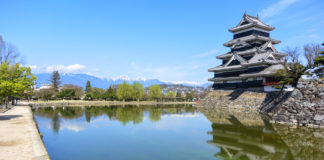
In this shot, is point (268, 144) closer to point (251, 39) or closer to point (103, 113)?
point (103, 113)

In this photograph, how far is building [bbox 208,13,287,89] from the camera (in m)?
36.0

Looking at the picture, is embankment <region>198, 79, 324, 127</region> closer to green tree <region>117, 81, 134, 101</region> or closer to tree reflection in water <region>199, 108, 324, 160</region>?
tree reflection in water <region>199, 108, 324, 160</region>

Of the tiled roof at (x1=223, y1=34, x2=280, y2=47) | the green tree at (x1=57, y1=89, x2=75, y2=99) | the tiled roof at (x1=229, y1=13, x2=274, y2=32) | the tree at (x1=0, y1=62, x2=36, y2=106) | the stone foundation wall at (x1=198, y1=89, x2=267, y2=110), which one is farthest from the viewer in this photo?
the green tree at (x1=57, y1=89, x2=75, y2=99)

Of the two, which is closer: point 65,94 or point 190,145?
point 190,145

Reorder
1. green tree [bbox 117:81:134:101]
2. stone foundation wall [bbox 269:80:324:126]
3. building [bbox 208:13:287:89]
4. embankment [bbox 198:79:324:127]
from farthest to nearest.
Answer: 1. green tree [bbox 117:81:134:101]
2. building [bbox 208:13:287:89]
3. embankment [bbox 198:79:324:127]
4. stone foundation wall [bbox 269:80:324:126]

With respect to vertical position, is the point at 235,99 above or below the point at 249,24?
below

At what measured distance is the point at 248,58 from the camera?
4278cm

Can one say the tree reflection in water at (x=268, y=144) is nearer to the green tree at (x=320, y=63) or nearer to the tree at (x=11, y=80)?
the green tree at (x=320, y=63)

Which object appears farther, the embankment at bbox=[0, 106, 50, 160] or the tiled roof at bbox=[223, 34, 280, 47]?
the tiled roof at bbox=[223, 34, 280, 47]

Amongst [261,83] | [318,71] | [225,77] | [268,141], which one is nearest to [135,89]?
[225,77]

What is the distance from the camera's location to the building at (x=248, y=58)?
3603 centimetres

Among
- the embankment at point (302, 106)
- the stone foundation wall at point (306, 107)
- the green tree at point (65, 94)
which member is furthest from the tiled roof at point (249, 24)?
the green tree at point (65, 94)

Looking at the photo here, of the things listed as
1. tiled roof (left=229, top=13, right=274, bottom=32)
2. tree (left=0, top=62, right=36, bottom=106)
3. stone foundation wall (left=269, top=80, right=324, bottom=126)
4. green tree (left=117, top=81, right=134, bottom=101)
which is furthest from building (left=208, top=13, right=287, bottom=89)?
green tree (left=117, top=81, right=134, bottom=101)

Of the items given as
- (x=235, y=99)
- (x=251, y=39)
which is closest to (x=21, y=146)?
(x=235, y=99)
